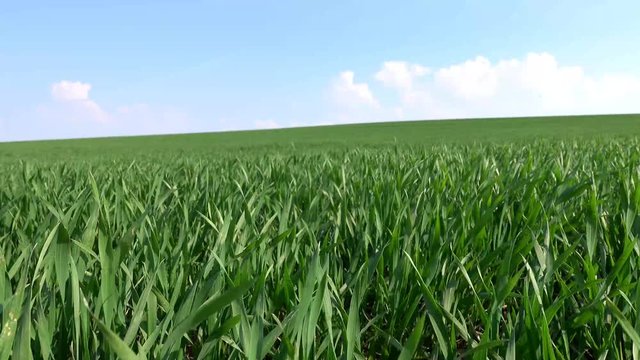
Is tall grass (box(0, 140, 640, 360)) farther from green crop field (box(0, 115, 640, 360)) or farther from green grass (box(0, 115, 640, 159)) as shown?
green grass (box(0, 115, 640, 159))

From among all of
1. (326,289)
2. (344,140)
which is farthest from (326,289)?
(344,140)

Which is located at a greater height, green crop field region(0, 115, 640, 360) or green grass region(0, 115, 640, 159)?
green crop field region(0, 115, 640, 360)

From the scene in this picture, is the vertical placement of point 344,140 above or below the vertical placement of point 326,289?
below

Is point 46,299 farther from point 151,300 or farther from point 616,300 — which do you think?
point 616,300

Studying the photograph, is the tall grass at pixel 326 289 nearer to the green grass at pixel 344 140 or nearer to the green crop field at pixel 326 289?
the green crop field at pixel 326 289

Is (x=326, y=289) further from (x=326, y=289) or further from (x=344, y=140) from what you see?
(x=344, y=140)

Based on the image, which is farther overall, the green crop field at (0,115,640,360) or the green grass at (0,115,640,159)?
the green grass at (0,115,640,159)

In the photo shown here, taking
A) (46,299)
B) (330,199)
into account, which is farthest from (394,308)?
(330,199)

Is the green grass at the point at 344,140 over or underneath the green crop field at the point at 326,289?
underneath

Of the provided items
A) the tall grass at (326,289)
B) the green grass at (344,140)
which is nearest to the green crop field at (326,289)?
the tall grass at (326,289)

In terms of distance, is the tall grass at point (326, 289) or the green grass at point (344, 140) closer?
the tall grass at point (326, 289)

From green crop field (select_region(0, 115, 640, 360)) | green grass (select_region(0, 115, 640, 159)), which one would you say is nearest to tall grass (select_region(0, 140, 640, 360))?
green crop field (select_region(0, 115, 640, 360))

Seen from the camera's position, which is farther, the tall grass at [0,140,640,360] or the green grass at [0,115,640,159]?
the green grass at [0,115,640,159]

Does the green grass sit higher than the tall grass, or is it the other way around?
the tall grass
